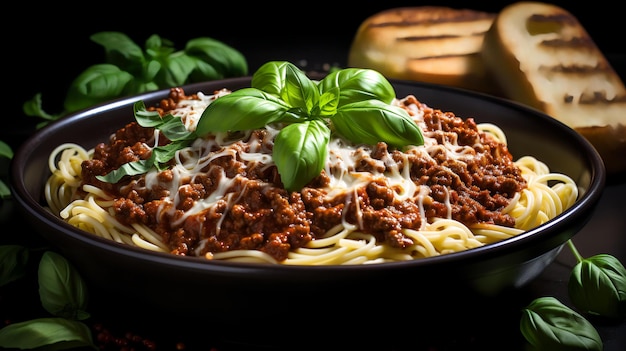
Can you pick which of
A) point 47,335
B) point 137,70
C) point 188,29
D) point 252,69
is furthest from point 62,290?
point 188,29

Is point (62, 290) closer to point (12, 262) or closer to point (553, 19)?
point (12, 262)

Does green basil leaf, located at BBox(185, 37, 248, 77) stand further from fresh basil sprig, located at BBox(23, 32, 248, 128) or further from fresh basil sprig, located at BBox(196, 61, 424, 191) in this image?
fresh basil sprig, located at BBox(196, 61, 424, 191)

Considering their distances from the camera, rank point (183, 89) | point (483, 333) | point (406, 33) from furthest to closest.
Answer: point (406, 33)
point (183, 89)
point (483, 333)

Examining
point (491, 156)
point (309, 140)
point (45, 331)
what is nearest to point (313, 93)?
point (309, 140)

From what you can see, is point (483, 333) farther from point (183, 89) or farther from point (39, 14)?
point (39, 14)

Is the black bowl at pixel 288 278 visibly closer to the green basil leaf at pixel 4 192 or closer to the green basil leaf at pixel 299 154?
the green basil leaf at pixel 299 154

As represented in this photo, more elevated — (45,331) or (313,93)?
(313,93)

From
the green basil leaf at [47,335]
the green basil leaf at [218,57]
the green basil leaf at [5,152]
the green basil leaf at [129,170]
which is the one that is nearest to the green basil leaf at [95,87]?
the green basil leaf at [5,152]
